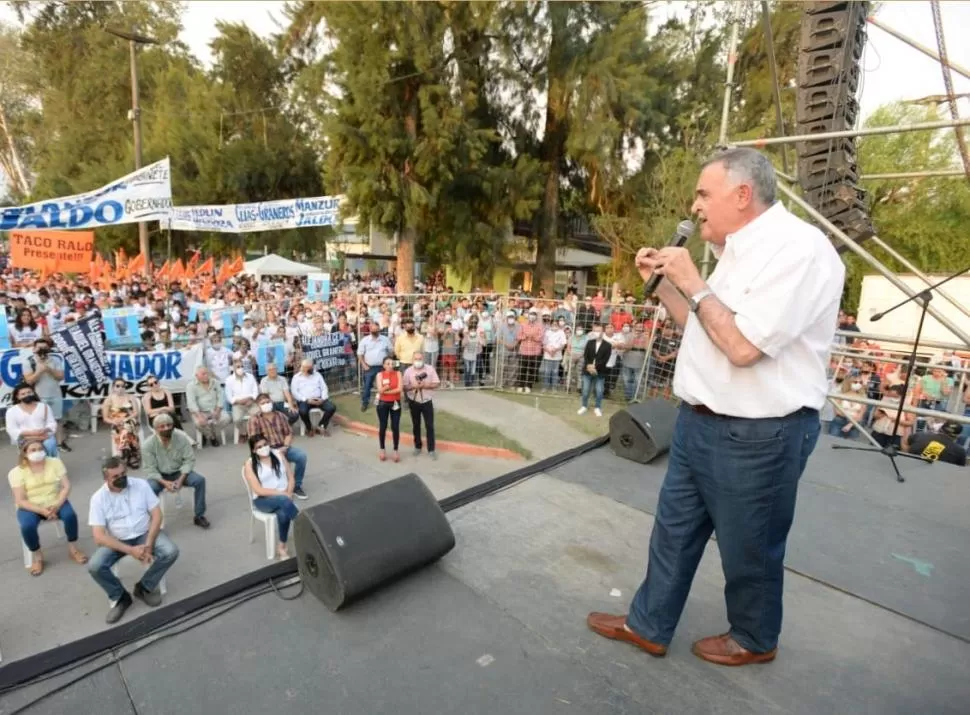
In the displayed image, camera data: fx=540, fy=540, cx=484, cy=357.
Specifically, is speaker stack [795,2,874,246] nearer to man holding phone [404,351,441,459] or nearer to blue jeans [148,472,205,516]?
man holding phone [404,351,441,459]

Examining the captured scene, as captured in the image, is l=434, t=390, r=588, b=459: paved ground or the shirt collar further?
l=434, t=390, r=588, b=459: paved ground

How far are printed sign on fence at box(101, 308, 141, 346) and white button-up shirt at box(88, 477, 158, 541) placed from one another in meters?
6.01

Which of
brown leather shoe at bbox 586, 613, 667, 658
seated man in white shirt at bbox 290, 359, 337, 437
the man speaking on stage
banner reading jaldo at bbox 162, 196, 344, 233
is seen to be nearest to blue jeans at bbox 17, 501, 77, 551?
seated man in white shirt at bbox 290, 359, 337, 437

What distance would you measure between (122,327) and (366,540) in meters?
9.18

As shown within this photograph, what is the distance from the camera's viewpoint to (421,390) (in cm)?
714

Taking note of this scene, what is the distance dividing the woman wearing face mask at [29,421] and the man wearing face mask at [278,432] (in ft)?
6.72

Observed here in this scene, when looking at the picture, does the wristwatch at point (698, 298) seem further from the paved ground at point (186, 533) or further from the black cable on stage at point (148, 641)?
the paved ground at point (186, 533)

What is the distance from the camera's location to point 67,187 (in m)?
28.7

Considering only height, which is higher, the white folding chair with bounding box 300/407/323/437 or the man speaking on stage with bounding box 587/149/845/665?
the man speaking on stage with bounding box 587/149/845/665

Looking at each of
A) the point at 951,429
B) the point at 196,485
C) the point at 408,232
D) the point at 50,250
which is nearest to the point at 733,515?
the point at 196,485

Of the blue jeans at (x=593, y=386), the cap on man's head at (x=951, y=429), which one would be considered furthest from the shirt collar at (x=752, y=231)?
the blue jeans at (x=593, y=386)

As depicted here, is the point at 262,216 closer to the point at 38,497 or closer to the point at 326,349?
the point at 326,349

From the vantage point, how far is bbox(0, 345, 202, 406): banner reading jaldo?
702cm

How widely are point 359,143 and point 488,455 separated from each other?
1272cm
